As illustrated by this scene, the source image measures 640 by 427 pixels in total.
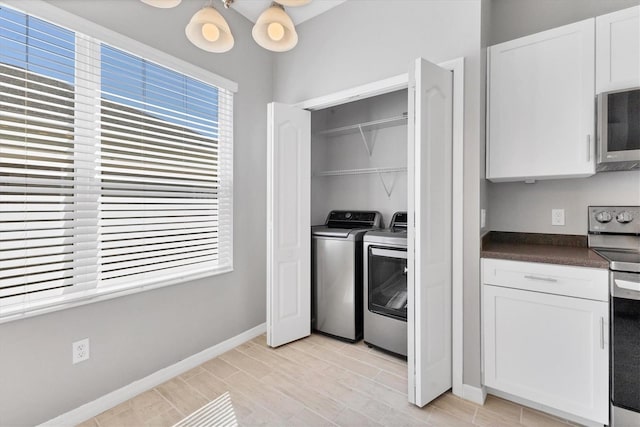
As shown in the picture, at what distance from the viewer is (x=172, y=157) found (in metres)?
2.28

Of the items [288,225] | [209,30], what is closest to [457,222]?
[288,225]

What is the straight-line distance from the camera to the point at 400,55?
2295 mm

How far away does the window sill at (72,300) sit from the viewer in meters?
1.54

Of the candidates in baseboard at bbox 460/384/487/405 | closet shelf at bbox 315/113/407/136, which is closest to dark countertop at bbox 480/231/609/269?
baseboard at bbox 460/384/487/405

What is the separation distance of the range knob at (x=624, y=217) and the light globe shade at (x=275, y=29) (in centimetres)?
232

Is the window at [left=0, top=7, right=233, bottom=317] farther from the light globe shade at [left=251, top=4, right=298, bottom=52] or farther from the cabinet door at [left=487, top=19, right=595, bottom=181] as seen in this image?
the cabinet door at [left=487, top=19, right=595, bottom=181]

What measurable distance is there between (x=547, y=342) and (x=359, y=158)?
91.2 inches

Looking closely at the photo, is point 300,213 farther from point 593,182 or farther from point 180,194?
point 593,182

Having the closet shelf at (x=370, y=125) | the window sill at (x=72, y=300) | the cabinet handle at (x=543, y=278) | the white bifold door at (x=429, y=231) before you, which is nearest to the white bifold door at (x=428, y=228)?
the white bifold door at (x=429, y=231)

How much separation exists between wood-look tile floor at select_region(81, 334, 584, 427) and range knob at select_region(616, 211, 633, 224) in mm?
1316

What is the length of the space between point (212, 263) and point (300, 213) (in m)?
0.88

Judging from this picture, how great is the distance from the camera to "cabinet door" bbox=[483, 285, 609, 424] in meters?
1.63

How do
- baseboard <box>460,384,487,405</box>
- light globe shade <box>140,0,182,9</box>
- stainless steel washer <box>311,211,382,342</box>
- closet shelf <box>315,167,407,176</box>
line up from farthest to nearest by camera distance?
1. closet shelf <box>315,167,407,176</box>
2. stainless steel washer <box>311,211,382,342</box>
3. baseboard <box>460,384,487,405</box>
4. light globe shade <box>140,0,182,9</box>

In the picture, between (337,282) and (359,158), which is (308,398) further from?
(359,158)
